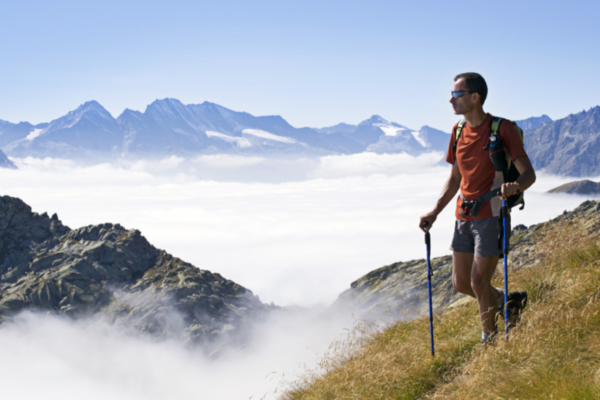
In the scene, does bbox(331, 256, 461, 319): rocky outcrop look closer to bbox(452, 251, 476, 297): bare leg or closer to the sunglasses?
bbox(452, 251, 476, 297): bare leg

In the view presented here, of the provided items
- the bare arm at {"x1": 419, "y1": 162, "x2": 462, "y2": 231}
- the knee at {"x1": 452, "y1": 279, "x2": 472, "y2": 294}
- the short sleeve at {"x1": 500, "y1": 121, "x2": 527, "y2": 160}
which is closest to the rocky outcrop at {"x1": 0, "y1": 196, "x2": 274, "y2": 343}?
the bare arm at {"x1": 419, "y1": 162, "x2": 462, "y2": 231}

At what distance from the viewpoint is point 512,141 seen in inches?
189

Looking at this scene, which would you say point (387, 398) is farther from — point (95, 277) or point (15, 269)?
point (15, 269)

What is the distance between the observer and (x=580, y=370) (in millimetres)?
3992

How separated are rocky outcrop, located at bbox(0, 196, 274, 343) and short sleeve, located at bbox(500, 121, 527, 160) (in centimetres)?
19190

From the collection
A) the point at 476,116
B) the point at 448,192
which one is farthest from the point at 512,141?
the point at 448,192

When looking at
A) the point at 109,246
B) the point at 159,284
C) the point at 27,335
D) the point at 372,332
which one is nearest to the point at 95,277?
the point at 109,246

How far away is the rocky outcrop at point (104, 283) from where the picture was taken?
183 m

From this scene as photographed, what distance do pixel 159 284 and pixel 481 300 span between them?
196272 millimetres

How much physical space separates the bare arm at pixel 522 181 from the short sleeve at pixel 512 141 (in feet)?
0.22

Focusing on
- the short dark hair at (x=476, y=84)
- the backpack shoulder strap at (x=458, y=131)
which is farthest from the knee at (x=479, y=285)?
the short dark hair at (x=476, y=84)

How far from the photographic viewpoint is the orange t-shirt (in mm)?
4848

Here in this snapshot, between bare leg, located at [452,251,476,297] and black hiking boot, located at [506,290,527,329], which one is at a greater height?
bare leg, located at [452,251,476,297]

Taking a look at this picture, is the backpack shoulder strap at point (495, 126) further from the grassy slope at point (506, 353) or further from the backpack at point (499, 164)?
the grassy slope at point (506, 353)
